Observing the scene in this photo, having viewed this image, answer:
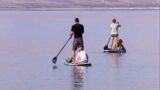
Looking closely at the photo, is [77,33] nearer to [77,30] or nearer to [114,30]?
[77,30]

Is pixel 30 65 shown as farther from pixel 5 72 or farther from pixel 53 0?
pixel 53 0

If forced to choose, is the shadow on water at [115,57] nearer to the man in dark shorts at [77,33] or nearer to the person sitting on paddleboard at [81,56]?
the person sitting on paddleboard at [81,56]

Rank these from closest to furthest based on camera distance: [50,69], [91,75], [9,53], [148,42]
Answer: [91,75] < [50,69] < [9,53] < [148,42]

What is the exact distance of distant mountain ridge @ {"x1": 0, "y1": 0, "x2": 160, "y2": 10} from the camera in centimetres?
14300

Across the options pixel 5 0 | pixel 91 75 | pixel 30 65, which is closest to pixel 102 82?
pixel 91 75

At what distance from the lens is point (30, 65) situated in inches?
879

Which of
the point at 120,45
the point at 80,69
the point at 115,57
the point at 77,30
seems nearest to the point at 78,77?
the point at 80,69

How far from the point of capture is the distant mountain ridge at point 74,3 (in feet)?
469

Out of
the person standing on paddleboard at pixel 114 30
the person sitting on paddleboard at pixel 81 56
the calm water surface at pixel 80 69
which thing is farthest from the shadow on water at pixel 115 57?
the person sitting on paddleboard at pixel 81 56

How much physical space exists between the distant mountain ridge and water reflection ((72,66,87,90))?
11847 centimetres

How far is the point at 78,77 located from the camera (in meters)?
19.1

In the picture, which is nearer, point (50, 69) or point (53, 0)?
point (50, 69)

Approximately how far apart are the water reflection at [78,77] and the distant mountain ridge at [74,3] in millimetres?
118473

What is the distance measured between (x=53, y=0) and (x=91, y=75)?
13004 centimetres
